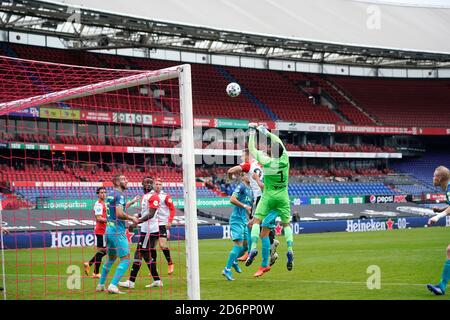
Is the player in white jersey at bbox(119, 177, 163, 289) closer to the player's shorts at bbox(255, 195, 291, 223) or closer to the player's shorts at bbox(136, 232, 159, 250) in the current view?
the player's shorts at bbox(136, 232, 159, 250)

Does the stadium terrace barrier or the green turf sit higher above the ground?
the green turf

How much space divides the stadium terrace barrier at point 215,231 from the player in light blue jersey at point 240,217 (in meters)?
11.8

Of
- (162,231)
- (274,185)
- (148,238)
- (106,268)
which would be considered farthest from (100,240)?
(274,185)

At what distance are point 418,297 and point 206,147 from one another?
32.0 m

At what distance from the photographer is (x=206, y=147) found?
4206 cm

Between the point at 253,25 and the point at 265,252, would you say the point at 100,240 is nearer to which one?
the point at 265,252

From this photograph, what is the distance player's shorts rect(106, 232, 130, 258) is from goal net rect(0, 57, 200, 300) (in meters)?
0.57

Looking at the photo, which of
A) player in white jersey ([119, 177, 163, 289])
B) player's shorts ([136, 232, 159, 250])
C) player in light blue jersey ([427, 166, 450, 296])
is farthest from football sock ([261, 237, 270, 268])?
player in light blue jersey ([427, 166, 450, 296])

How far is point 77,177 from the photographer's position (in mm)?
28094

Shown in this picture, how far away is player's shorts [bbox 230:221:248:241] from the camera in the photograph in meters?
13.8

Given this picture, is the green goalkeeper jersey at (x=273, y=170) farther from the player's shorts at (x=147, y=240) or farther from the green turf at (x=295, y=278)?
the player's shorts at (x=147, y=240)

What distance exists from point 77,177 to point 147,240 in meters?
15.6
